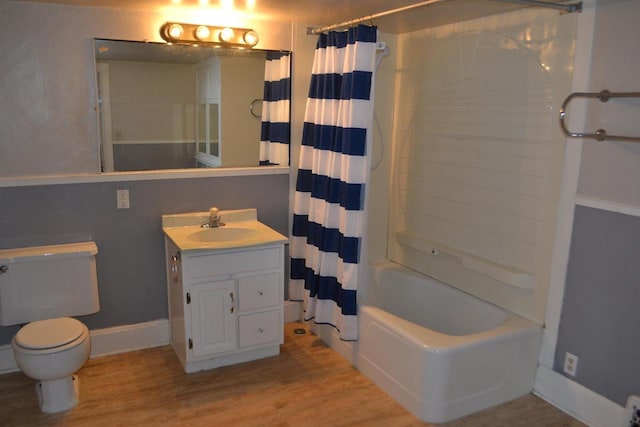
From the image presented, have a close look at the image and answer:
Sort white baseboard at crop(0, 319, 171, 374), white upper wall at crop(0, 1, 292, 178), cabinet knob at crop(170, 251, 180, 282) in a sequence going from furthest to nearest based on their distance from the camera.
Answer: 1. white baseboard at crop(0, 319, 171, 374)
2. cabinet knob at crop(170, 251, 180, 282)
3. white upper wall at crop(0, 1, 292, 178)

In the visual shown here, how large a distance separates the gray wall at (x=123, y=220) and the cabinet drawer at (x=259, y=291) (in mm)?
578

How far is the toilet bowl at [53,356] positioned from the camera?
2555 millimetres

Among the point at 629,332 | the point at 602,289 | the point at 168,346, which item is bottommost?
the point at 168,346

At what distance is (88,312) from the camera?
9.93 ft

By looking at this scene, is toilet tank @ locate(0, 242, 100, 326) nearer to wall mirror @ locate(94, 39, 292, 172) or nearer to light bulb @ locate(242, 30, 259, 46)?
wall mirror @ locate(94, 39, 292, 172)

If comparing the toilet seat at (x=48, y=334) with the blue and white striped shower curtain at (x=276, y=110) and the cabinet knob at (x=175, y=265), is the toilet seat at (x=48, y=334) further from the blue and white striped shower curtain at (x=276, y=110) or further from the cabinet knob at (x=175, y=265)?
the blue and white striped shower curtain at (x=276, y=110)

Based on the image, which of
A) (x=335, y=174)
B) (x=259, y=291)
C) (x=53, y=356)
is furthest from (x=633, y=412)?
(x=53, y=356)

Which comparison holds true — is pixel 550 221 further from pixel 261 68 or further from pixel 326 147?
pixel 261 68

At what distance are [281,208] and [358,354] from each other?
1.11 m

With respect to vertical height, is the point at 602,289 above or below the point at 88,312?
above

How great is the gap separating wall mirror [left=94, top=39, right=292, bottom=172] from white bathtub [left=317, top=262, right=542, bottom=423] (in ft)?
4.45

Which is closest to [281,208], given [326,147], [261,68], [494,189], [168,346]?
[326,147]

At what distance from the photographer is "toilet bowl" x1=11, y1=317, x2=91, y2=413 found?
2555 millimetres

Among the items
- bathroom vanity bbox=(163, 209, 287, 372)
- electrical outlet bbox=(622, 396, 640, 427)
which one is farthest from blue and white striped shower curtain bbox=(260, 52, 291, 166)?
electrical outlet bbox=(622, 396, 640, 427)
